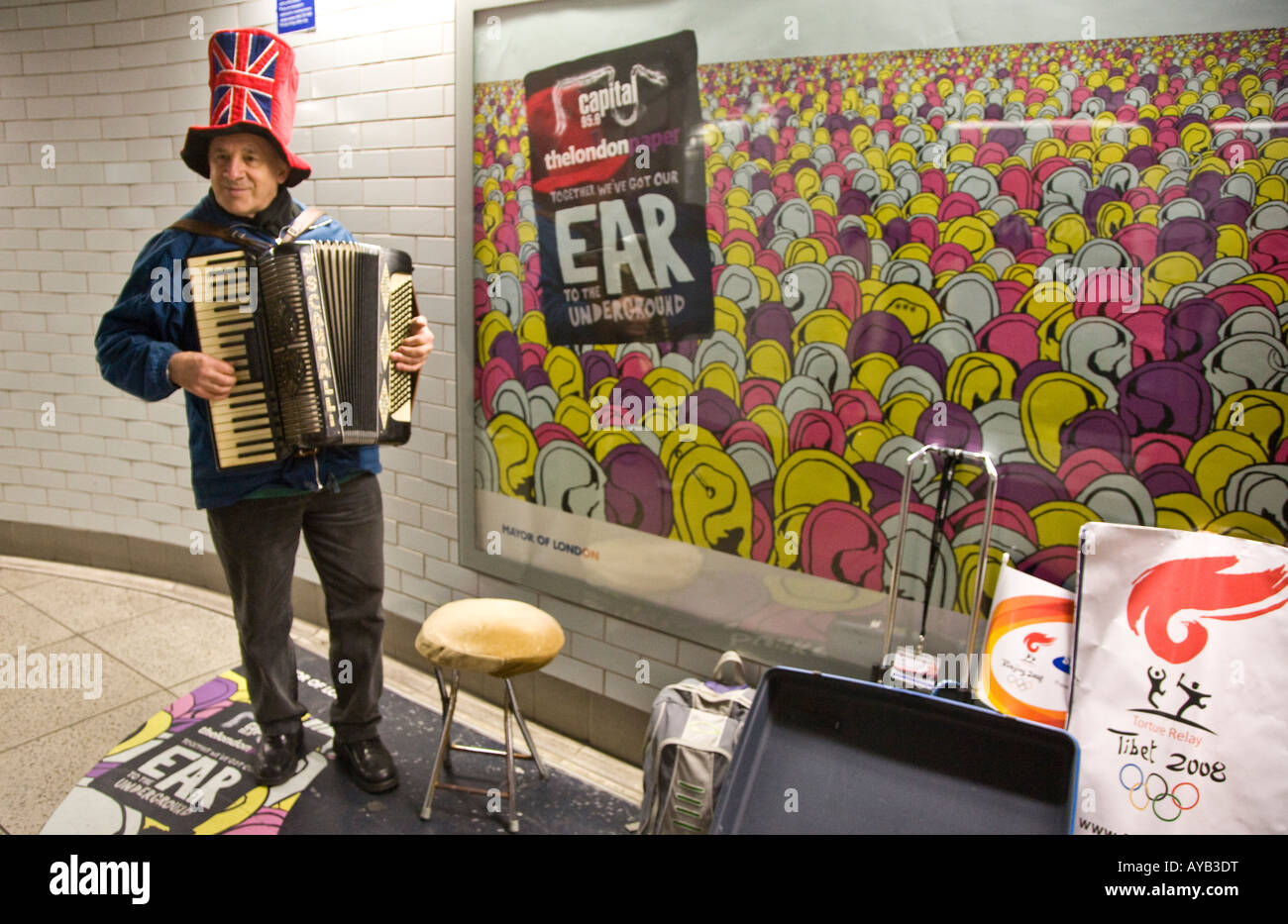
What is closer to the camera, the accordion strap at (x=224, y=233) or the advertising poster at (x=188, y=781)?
the accordion strap at (x=224, y=233)

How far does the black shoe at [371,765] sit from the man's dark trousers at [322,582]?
31 millimetres

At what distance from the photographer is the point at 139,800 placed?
244 centimetres

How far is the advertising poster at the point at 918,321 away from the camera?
5.58 feet

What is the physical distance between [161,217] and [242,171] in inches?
76.3

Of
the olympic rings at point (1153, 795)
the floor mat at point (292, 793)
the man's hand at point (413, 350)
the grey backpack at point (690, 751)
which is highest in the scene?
the man's hand at point (413, 350)

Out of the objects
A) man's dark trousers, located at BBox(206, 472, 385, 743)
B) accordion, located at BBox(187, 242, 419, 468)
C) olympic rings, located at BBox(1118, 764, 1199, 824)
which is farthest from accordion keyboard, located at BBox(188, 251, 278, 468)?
olympic rings, located at BBox(1118, 764, 1199, 824)

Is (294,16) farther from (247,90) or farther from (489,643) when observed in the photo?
(489,643)

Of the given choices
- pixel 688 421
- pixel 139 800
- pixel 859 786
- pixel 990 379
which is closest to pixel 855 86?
pixel 990 379

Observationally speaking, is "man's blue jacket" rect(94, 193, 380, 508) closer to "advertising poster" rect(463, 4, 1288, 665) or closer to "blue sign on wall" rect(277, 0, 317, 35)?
"advertising poster" rect(463, 4, 1288, 665)

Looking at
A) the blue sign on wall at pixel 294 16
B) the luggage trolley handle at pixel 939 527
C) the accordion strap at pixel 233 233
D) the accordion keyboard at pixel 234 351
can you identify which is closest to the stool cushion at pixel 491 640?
the accordion keyboard at pixel 234 351

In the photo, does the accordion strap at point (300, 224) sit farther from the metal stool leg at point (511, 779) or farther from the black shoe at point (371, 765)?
the black shoe at point (371, 765)

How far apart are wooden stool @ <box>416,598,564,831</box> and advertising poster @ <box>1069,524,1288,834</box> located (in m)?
1.36

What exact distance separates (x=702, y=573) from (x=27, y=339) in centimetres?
387

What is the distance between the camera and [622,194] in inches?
95.9
